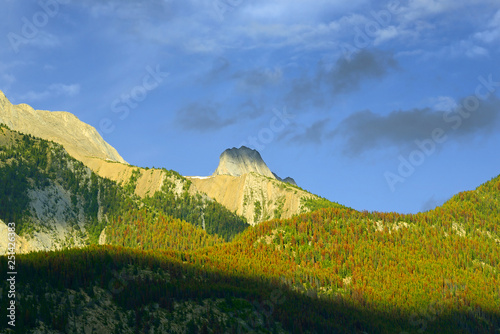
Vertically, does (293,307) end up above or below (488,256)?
below

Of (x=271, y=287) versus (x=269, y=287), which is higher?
Answer: (x=271, y=287)

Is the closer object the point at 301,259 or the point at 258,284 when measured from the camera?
the point at 258,284

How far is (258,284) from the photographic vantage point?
463 ft

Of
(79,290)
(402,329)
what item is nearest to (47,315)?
→ (79,290)

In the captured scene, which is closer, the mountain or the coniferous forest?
the coniferous forest

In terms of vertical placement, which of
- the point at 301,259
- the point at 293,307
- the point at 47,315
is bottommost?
the point at 47,315

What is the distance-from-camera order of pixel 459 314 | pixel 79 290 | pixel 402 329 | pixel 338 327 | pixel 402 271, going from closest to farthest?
1. pixel 79 290
2. pixel 338 327
3. pixel 402 329
4. pixel 459 314
5. pixel 402 271

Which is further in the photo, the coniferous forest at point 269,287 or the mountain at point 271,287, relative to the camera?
the mountain at point 271,287

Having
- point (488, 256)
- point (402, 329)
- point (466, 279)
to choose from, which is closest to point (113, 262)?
point (402, 329)

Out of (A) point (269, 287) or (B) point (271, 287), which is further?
(B) point (271, 287)

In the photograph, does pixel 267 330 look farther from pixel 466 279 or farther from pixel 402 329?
pixel 466 279

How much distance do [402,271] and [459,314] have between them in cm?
2334

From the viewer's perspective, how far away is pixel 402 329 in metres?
139

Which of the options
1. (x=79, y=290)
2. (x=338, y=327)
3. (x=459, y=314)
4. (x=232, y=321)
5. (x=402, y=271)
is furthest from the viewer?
(x=402, y=271)
